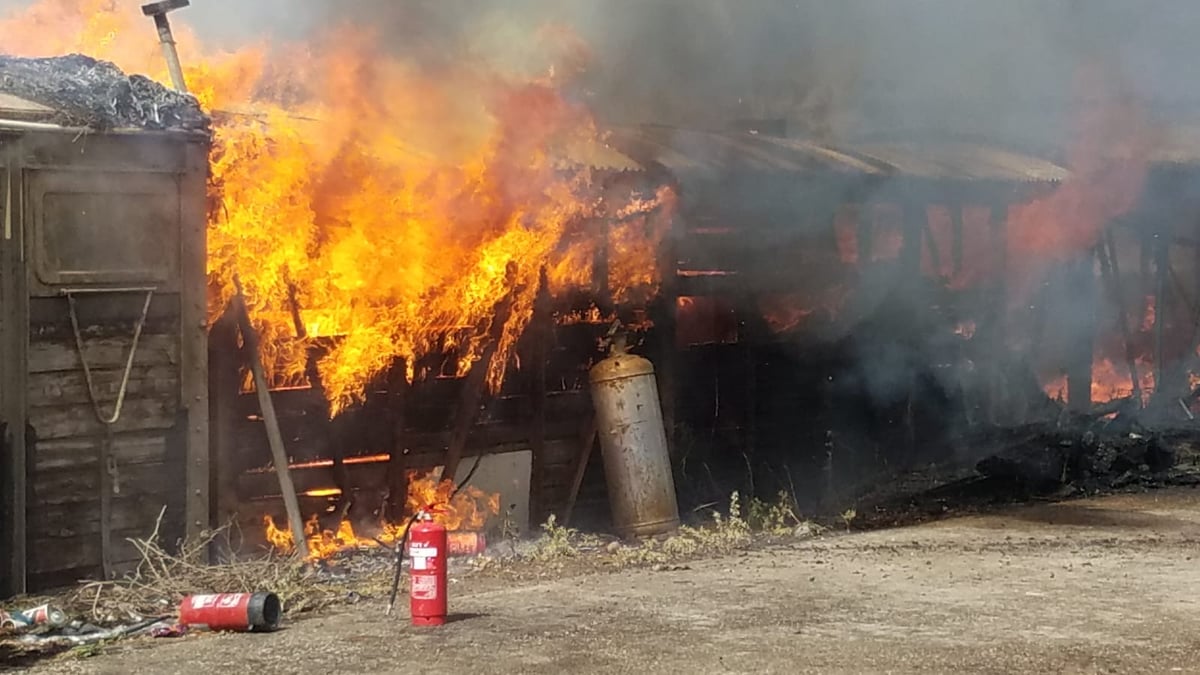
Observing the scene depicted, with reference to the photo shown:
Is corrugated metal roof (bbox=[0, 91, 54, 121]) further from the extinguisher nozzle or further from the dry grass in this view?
the extinguisher nozzle

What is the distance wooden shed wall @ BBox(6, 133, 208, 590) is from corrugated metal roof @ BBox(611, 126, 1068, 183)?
12.2 ft

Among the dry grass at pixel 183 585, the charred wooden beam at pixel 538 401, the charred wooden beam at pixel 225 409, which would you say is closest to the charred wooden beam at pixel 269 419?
the charred wooden beam at pixel 225 409

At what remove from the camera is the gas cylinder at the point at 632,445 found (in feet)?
30.1

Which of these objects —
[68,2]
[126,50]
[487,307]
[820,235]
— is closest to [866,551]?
[487,307]

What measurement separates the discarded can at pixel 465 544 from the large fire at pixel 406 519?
0.47 feet

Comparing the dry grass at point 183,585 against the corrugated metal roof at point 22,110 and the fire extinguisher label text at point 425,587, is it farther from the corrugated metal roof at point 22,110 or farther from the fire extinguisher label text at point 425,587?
the corrugated metal roof at point 22,110

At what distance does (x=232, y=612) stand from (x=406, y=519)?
2.89 meters

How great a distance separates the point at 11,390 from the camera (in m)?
6.81

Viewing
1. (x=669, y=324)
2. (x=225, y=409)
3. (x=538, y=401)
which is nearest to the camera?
(x=225, y=409)

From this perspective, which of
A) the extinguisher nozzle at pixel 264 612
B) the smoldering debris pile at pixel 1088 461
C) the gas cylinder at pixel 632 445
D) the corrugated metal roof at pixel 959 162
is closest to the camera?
the extinguisher nozzle at pixel 264 612

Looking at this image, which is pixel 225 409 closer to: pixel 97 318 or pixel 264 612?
pixel 97 318

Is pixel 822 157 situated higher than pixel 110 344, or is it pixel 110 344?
pixel 822 157

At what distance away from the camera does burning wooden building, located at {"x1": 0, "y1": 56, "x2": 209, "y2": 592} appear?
6840 millimetres

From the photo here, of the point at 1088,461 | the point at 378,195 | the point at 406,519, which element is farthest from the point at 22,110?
the point at 1088,461
